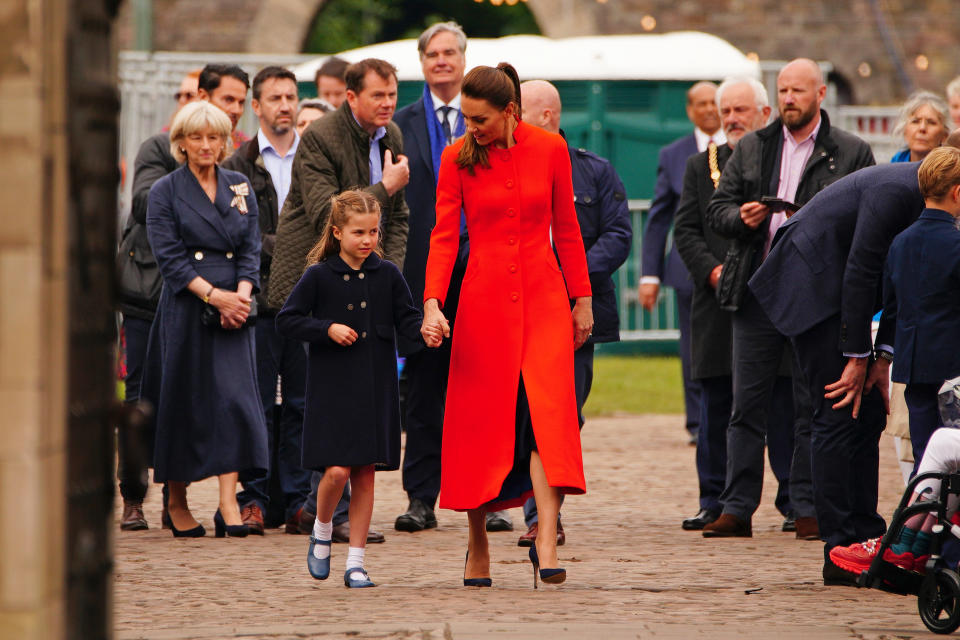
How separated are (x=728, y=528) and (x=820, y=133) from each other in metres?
1.85

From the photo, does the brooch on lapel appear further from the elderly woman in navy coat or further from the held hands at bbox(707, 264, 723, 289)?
the held hands at bbox(707, 264, 723, 289)

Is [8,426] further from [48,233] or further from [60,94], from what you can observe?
[60,94]

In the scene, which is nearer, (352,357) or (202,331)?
(352,357)

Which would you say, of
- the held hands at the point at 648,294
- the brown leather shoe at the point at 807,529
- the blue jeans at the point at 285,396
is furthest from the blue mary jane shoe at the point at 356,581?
the held hands at the point at 648,294

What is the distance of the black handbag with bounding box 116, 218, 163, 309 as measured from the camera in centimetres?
788

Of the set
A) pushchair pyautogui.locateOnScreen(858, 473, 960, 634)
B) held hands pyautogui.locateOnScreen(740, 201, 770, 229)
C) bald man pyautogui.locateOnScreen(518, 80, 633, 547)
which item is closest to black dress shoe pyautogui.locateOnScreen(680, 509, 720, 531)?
bald man pyautogui.locateOnScreen(518, 80, 633, 547)

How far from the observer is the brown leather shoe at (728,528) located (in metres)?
7.46

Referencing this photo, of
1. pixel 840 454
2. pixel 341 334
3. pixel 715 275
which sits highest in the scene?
pixel 715 275

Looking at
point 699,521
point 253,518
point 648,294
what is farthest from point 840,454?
point 648,294

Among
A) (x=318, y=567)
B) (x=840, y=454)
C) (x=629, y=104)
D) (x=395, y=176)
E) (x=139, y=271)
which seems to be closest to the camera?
(x=318, y=567)

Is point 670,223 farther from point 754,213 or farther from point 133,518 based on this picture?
point 133,518

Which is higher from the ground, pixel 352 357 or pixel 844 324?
pixel 844 324

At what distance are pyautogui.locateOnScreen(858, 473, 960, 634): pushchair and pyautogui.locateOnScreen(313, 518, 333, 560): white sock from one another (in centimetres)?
188

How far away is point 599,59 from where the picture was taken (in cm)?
1791
